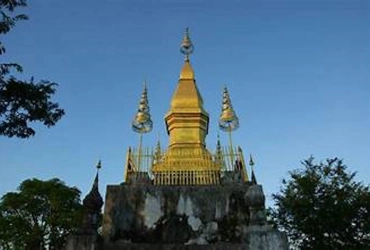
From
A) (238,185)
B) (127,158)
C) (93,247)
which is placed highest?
(127,158)

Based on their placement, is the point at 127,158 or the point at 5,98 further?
the point at 127,158

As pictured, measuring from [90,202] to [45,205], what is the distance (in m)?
15.6

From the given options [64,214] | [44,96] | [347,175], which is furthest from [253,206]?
[64,214]

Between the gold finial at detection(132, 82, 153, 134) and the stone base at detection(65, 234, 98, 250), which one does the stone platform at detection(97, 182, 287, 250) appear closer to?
the stone base at detection(65, 234, 98, 250)

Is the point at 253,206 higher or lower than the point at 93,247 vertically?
higher

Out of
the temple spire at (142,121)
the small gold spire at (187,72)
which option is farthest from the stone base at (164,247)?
the small gold spire at (187,72)

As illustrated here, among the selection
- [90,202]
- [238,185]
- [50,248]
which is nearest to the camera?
[90,202]

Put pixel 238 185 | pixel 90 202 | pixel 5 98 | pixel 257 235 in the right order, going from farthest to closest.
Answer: pixel 238 185 → pixel 90 202 → pixel 257 235 → pixel 5 98

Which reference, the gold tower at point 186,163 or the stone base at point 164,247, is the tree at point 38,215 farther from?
the stone base at point 164,247

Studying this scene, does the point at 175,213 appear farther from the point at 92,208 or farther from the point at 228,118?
the point at 228,118

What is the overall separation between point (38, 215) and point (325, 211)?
1725 centimetres

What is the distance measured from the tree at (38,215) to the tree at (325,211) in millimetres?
12249

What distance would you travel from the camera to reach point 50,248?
939 inches

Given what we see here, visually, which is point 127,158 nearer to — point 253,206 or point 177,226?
point 177,226
